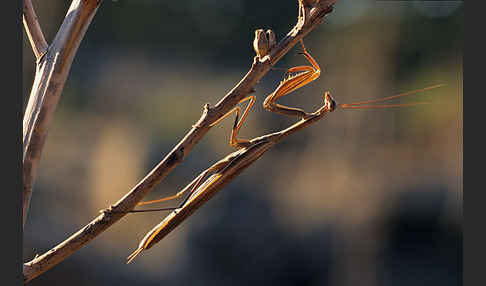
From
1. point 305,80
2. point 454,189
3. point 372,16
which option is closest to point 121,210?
point 305,80

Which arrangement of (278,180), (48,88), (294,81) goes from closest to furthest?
(48,88) → (294,81) → (278,180)

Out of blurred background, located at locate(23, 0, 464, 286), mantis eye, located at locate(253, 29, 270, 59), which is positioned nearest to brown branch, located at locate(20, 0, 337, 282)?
mantis eye, located at locate(253, 29, 270, 59)

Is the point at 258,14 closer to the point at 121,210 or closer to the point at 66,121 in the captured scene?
the point at 66,121

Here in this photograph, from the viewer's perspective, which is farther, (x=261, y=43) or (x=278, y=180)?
(x=278, y=180)

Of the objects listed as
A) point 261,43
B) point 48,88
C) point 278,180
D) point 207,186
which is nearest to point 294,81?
point 261,43

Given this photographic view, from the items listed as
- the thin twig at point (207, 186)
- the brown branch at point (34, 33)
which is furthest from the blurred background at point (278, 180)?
the brown branch at point (34, 33)

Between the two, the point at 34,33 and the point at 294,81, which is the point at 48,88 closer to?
the point at 34,33
